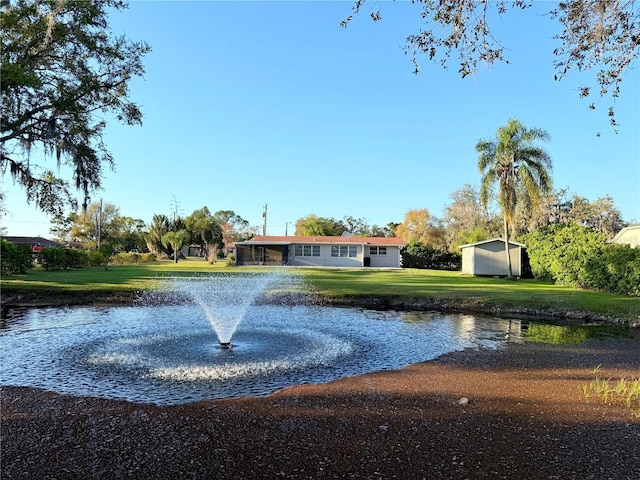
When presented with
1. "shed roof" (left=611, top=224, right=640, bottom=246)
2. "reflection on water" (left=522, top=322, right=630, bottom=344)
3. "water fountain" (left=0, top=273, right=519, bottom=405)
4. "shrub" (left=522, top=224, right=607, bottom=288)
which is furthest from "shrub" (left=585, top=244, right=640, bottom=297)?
"water fountain" (left=0, top=273, right=519, bottom=405)

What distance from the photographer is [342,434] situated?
460 centimetres

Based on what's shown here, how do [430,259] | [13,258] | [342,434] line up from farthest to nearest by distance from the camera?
1. [430,259]
2. [13,258]
3. [342,434]

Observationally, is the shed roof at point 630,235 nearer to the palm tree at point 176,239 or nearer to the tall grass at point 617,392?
the tall grass at point 617,392

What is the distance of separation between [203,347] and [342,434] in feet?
15.8

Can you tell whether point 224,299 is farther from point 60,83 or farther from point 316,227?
point 316,227

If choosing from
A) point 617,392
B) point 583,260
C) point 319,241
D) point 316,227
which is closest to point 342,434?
point 617,392

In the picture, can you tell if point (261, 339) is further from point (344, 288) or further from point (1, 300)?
point (1, 300)

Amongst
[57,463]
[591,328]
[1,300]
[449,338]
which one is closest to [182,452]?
[57,463]

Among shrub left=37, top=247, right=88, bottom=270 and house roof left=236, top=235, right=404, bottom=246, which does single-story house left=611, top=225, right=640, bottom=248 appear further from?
shrub left=37, top=247, right=88, bottom=270

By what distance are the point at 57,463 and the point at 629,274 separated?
1917cm

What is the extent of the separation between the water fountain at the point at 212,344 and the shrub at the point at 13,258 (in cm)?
1268

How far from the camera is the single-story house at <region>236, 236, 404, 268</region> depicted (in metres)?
41.8

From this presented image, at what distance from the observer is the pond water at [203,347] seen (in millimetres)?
6355

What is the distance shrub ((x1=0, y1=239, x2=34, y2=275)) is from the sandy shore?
21804mm
